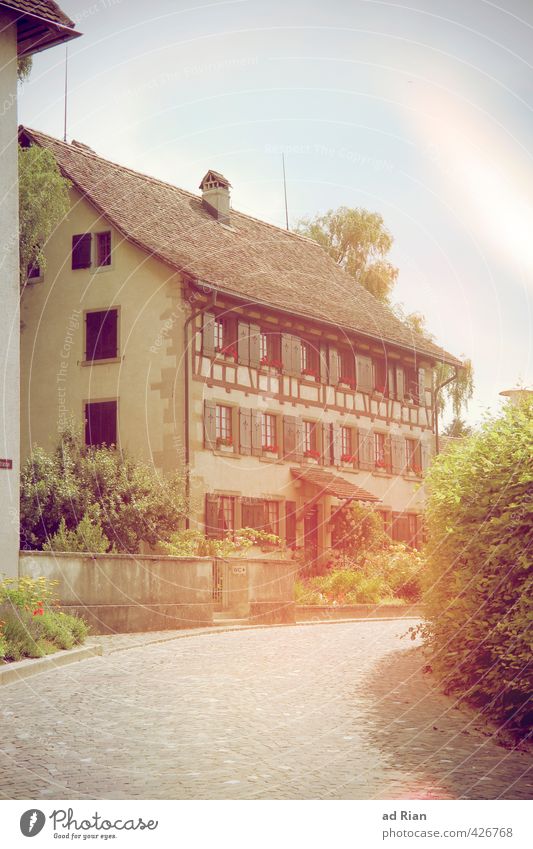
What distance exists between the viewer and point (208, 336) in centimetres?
2848

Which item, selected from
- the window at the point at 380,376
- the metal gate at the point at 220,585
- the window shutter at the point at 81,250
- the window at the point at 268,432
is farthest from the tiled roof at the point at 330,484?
the metal gate at the point at 220,585

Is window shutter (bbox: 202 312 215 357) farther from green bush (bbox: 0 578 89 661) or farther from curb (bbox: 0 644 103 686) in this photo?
curb (bbox: 0 644 103 686)

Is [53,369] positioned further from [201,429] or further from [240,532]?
[240,532]

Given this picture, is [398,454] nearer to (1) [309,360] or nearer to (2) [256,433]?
(1) [309,360]

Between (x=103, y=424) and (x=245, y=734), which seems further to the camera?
(x=103, y=424)

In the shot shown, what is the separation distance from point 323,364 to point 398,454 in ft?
16.2

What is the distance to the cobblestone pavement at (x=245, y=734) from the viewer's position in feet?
19.9

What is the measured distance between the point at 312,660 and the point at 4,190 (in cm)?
710

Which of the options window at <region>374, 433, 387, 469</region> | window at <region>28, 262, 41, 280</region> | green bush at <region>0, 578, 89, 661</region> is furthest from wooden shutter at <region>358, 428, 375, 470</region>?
green bush at <region>0, 578, 89, 661</region>

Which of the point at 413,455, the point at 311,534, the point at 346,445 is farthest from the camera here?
the point at 413,455

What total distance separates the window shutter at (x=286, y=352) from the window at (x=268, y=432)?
1.41 meters

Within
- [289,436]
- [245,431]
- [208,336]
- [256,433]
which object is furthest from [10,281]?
[289,436]

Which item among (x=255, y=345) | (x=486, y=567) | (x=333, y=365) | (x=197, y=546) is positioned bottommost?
(x=197, y=546)
